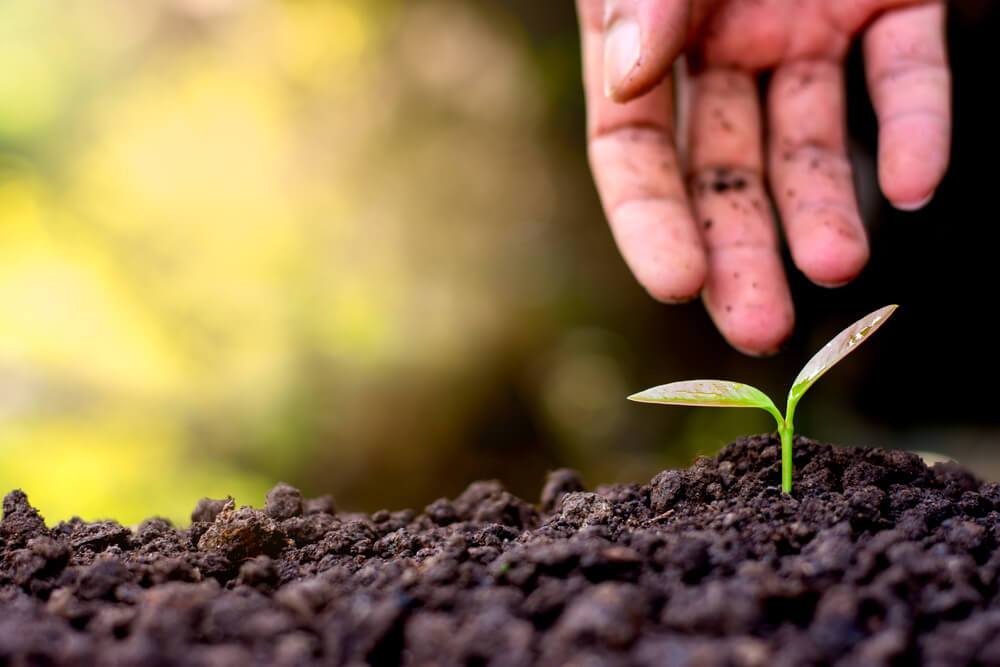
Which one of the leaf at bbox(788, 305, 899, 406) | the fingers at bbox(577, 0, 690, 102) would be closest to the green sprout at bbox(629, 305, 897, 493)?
the leaf at bbox(788, 305, 899, 406)

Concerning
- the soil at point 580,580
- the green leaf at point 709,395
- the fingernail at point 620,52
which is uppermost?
the fingernail at point 620,52

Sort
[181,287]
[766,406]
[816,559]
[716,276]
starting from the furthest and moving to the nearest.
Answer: [181,287]
[716,276]
[766,406]
[816,559]

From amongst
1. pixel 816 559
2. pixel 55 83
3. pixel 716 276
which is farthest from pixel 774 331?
pixel 55 83

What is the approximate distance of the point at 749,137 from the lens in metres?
1.69

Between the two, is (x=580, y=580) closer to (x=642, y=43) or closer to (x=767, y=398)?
(x=767, y=398)

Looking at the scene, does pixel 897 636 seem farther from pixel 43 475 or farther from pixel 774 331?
pixel 43 475

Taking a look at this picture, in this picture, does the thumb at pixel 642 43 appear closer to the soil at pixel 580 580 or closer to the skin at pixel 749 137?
the skin at pixel 749 137

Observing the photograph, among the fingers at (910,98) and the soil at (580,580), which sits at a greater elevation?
the fingers at (910,98)

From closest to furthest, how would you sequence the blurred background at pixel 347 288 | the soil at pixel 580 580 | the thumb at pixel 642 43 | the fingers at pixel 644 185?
the soil at pixel 580 580, the thumb at pixel 642 43, the fingers at pixel 644 185, the blurred background at pixel 347 288

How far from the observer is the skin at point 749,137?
146 cm

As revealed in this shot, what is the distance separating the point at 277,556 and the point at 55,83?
229cm

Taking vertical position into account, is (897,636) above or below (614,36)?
below

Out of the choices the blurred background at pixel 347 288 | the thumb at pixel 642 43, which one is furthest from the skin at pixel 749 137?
the blurred background at pixel 347 288

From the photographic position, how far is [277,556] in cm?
102
